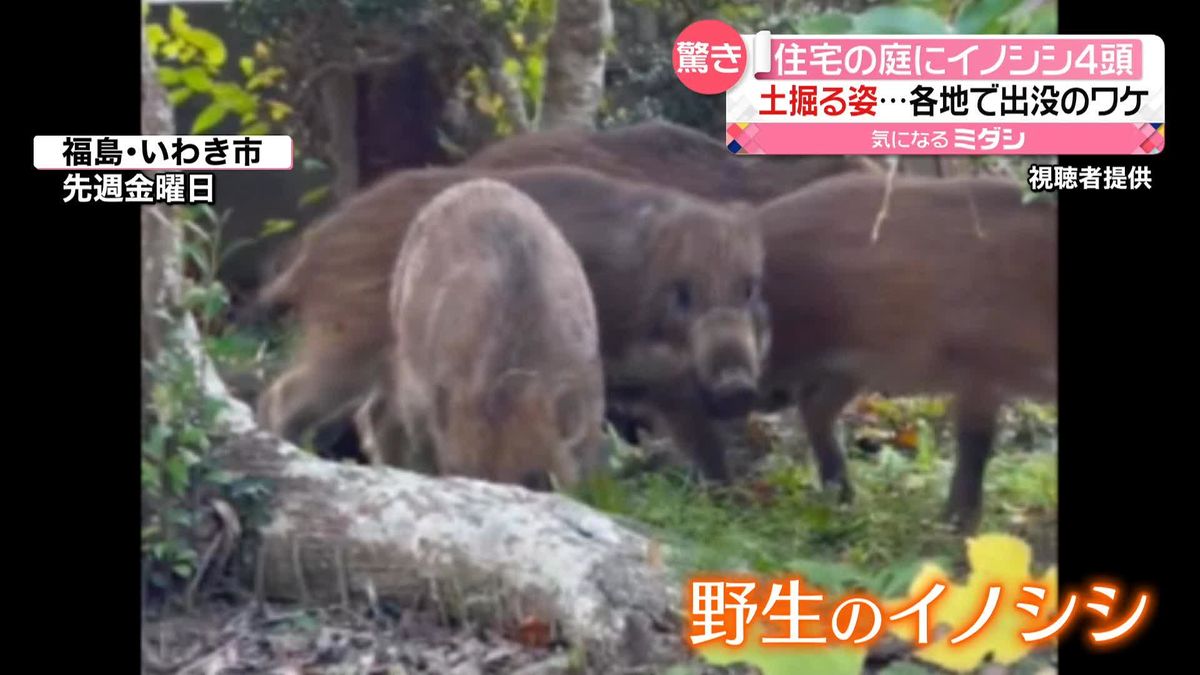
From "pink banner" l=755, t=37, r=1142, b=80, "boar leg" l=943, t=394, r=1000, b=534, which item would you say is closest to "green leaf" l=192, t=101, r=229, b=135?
"pink banner" l=755, t=37, r=1142, b=80

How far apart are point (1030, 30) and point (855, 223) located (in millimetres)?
479

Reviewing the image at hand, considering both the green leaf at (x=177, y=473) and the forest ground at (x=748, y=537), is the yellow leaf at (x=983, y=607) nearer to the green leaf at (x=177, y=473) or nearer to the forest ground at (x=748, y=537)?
the forest ground at (x=748, y=537)

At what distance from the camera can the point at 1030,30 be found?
4.61 meters

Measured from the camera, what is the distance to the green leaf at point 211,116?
472 centimetres

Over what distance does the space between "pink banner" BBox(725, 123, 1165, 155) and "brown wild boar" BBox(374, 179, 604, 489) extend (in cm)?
43

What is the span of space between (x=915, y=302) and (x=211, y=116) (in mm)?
1286

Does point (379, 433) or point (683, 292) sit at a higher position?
point (683, 292)

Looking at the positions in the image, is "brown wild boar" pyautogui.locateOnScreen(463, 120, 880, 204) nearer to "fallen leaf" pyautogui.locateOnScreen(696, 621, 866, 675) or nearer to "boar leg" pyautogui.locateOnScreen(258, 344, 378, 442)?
"boar leg" pyautogui.locateOnScreen(258, 344, 378, 442)

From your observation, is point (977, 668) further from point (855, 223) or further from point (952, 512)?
point (855, 223)

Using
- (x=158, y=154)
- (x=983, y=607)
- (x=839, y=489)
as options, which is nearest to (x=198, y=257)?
(x=158, y=154)

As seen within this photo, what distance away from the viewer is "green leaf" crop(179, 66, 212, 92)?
4707 millimetres

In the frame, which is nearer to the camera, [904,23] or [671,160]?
[904,23]

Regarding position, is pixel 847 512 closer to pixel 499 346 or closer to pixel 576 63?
pixel 499 346

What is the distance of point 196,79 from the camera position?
472cm
